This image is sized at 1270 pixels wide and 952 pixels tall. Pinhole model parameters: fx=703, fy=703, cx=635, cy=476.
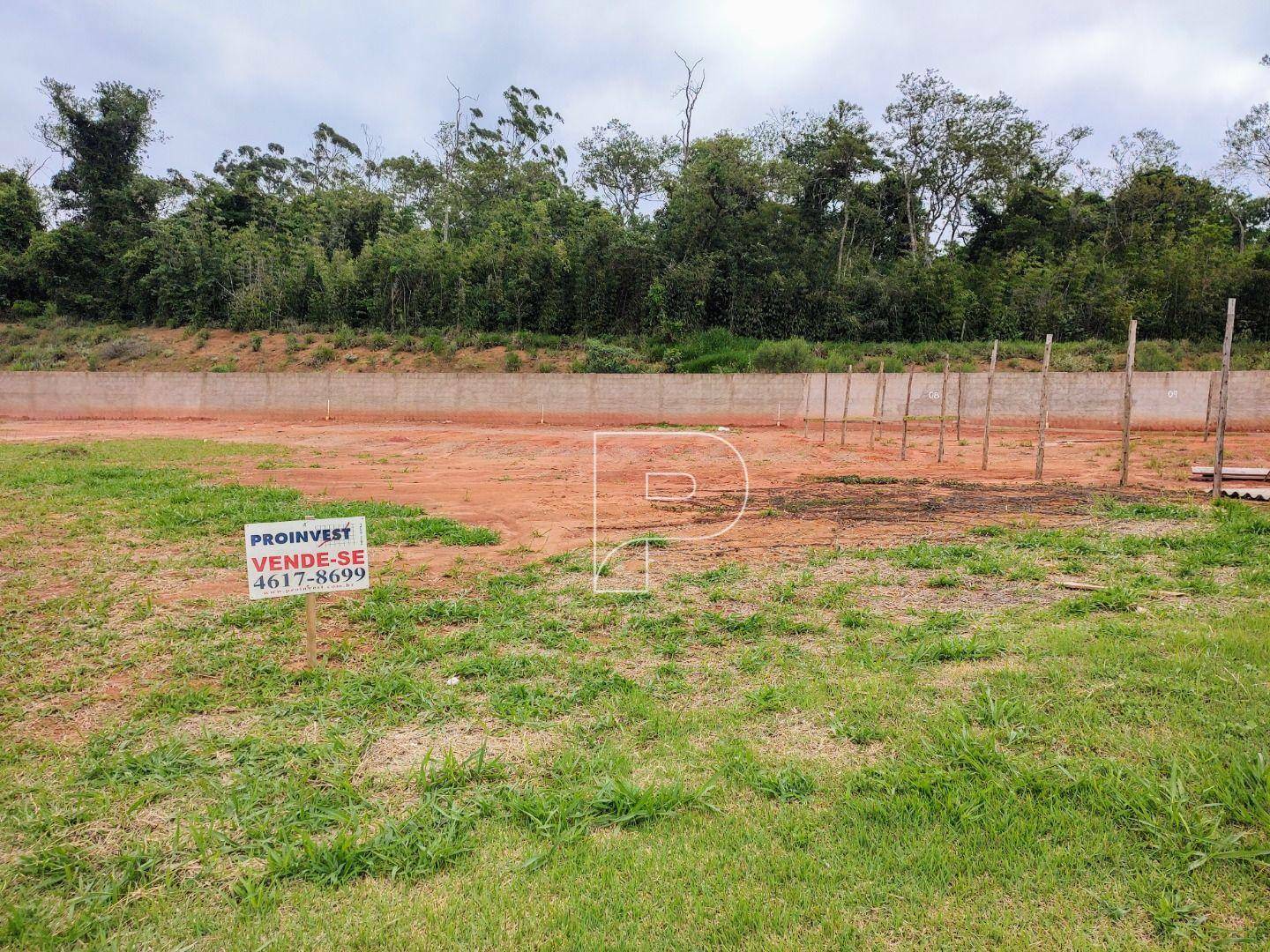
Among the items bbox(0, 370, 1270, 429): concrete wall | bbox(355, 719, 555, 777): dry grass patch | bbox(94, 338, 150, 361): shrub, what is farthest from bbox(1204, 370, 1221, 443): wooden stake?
bbox(94, 338, 150, 361): shrub

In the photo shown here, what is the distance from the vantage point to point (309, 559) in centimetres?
415

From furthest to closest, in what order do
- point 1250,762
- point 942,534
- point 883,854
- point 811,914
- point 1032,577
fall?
point 942,534, point 1032,577, point 1250,762, point 883,854, point 811,914

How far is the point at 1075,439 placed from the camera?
19.7 meters

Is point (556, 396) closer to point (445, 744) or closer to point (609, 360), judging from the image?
point (609, 360)

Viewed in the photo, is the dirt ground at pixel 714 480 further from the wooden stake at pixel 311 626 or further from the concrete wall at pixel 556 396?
the wooden stake at pixel 311 626

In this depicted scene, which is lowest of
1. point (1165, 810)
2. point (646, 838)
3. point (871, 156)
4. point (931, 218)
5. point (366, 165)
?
point (646, 838)

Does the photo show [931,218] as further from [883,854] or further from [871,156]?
[883,854]

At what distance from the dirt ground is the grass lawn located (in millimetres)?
1802

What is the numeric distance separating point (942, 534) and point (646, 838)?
242 inches

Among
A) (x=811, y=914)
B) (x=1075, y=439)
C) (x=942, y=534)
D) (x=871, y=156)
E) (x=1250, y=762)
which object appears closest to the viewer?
(x=811, y=914)

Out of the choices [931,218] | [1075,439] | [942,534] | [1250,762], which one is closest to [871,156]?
[931,218]

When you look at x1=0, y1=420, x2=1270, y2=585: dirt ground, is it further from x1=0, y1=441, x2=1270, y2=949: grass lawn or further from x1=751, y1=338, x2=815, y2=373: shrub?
x1=751, y1=338, x2=815, y2=373: shrub

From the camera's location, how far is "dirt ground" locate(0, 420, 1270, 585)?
8125 mm

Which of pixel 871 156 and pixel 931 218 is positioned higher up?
pixel 871 156
